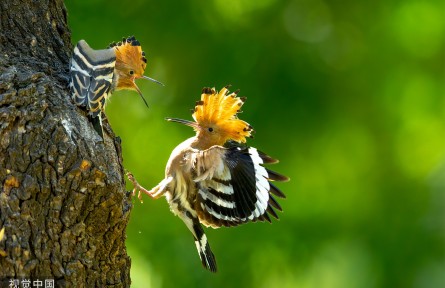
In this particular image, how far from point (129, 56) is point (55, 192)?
1.24 meters

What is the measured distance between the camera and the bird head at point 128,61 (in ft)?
11.5

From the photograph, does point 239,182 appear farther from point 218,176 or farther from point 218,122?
point 218,122

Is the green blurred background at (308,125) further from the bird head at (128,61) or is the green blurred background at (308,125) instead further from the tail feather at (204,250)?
the bird head at (128,61)

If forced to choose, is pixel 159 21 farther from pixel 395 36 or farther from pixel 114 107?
pixel 395 36

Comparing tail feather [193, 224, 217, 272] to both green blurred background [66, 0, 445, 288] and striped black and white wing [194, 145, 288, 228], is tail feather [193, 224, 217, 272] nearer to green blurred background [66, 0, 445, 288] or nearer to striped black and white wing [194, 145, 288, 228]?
striped black and white wing [194, 145, 288, 228]

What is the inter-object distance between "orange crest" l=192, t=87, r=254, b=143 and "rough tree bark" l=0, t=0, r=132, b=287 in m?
0.94

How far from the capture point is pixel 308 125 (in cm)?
521

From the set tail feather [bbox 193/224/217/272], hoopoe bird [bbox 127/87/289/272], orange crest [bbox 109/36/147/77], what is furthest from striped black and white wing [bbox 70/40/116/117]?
tail feather [bbox 193/224/217/272]

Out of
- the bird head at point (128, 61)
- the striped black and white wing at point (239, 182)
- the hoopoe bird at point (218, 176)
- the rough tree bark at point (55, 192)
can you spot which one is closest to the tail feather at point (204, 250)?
the hoopoe bird at point (218, 176)

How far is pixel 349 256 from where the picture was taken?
516 cm

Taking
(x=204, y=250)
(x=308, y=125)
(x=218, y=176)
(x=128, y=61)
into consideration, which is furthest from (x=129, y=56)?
(x=308, y=125)

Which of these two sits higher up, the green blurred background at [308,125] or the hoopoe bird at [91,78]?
the green blurred background at [308,125]

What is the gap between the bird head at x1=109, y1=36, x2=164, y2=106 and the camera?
11.5 feet

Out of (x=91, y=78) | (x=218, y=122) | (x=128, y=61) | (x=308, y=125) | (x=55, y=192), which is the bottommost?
(x=55, y=192)
